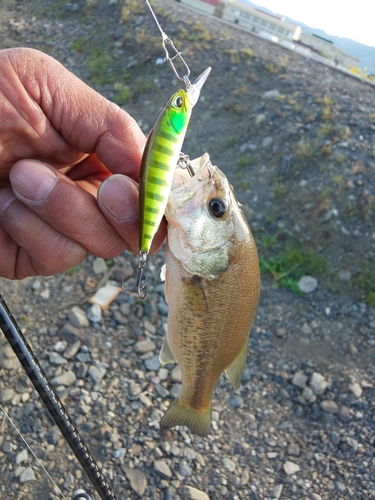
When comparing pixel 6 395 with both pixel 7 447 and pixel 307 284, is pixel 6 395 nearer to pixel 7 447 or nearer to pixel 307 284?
pixel 7 447

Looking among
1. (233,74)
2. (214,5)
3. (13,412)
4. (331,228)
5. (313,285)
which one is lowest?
(13,412)

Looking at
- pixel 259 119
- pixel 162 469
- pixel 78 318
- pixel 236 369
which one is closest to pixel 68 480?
pixel 162 469

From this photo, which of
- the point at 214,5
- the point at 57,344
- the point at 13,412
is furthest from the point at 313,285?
the point at 214,5

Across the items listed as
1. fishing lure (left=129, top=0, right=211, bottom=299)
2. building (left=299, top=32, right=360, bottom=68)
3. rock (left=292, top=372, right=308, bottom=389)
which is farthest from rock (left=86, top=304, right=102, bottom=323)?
building (left=299, top=32, right=360, bottom=68)

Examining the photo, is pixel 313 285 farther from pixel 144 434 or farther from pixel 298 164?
pixel 144 434

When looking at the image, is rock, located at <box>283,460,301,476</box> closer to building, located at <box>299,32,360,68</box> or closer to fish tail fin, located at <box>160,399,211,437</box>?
fish tail fin, located at <box>160,399,211,437</box>
